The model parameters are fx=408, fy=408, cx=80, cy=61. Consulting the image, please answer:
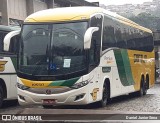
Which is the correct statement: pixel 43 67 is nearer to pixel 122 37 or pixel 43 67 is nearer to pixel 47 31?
pixel 47 31

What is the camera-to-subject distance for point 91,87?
12000mm

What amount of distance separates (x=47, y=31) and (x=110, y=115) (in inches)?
168

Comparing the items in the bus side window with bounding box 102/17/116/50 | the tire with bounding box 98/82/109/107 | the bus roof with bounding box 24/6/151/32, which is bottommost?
the tire with bounding box 98/82/109/107

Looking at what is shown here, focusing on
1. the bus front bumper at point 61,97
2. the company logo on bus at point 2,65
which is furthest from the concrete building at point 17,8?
the bus front bumper at point 61,97

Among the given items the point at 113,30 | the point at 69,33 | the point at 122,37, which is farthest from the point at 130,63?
the point at 69,33

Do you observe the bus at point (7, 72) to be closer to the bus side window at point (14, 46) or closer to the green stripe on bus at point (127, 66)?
the bus side window at point (14, 46)

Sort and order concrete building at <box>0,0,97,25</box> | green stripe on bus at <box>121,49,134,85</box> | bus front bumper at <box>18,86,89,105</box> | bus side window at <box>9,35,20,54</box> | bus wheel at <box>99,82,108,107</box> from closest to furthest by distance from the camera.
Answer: bus front bumper at <box>18,86,89,105</box> < bus wheel at <box>99,82,108,107</box> < bus side window at <box>9,35,20,54</box> < green stripe on bus at <box>121,49,134,85</box> < concrete building at <box>0,0,97,25</box>

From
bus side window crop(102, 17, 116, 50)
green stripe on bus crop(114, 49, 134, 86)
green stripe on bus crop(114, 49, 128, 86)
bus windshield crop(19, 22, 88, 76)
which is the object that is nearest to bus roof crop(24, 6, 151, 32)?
bus windshield crop(19, 22, 88, 76)

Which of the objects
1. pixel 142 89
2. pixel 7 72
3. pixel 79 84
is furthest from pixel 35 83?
pixel 142 89

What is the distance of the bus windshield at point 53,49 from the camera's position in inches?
456

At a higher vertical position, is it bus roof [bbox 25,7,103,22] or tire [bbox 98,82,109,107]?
bus roof [bbox 25,7,103,22]

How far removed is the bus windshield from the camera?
11.6 meters

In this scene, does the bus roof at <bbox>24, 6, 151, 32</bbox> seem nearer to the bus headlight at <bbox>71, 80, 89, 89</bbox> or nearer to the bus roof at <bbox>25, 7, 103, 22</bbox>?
the bus roof at <bbox>25, 7, 103, 22</bbox>

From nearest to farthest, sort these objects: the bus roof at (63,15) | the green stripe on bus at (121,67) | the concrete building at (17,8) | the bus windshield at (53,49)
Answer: the bus windshield at (53,49), the bus roof at (63,15), the green stripe on bus at (121,67), the concrete building at (17,8)
